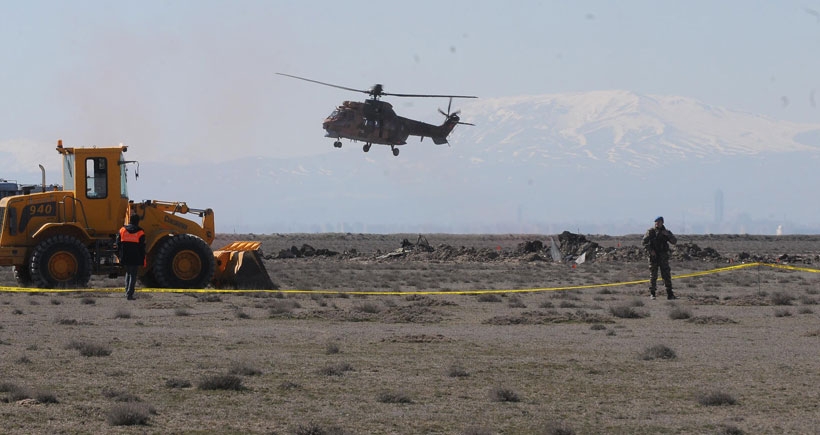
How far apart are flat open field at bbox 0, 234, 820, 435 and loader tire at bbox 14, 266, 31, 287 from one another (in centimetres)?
112

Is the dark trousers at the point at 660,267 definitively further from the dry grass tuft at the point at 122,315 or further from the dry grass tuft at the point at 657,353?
the dry grass tuft at the point at 122,315

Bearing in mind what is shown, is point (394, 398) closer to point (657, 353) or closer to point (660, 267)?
point (657, 353)

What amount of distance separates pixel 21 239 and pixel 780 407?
63.1 ft

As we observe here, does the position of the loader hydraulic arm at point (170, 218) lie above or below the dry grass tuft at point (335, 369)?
above

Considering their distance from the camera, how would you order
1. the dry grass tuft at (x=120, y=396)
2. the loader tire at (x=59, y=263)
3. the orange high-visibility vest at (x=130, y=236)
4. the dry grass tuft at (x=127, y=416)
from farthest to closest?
1. the loader tire at (x=59, y=263)
2. the orange high-visibility vest at (x=130, y=236)
3. the dry grass tuft at (x=120, y=396)
4. the dry grass tuft at (x=127, y=416)

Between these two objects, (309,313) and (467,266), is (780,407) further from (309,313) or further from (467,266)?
(467,266)

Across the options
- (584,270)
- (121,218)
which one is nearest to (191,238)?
(121,218)

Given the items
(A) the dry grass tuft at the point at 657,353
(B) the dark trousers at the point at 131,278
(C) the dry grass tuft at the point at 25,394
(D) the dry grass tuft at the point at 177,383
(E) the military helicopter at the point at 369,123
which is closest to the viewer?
(C) the dry grass tuft at the point at 25,394

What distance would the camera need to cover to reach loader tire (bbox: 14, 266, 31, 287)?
2798cm

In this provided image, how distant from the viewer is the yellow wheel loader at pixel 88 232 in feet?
87.1

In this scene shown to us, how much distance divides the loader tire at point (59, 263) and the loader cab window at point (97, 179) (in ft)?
3.75

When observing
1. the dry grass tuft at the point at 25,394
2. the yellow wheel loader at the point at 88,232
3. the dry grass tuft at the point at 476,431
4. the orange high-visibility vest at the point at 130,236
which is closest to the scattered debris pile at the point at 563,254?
the yellow wheel loader at the point at 88,232

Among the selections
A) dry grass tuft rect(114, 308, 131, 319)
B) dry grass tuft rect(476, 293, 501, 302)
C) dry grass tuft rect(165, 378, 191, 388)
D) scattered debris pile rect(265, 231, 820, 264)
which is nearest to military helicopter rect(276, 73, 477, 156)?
scattered debris pile rect(265, 231, 820, 264)

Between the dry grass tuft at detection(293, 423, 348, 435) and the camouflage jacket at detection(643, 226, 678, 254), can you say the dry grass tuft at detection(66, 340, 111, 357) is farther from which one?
the camouflage jacket at detection(643, 226, 678, 254)
